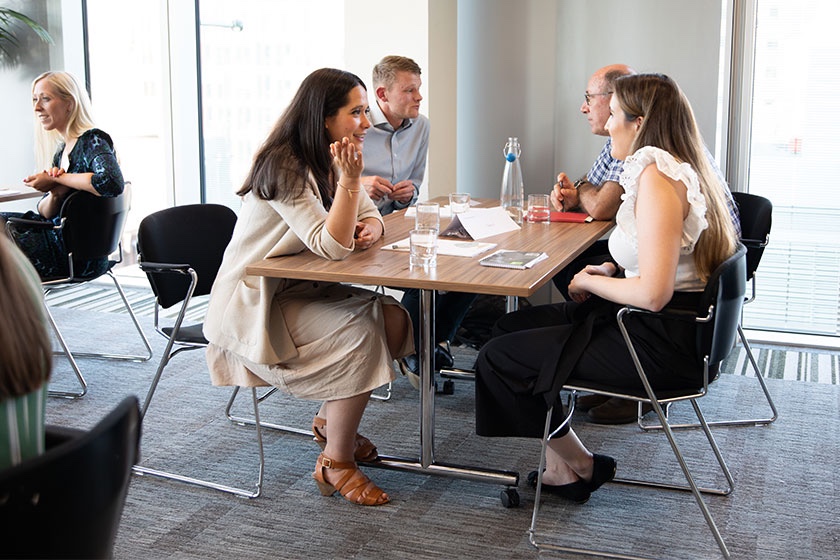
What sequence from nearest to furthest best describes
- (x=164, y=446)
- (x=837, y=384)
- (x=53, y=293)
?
(x=164, y=446) → (x=837, y=384) → (x=53, y=293)

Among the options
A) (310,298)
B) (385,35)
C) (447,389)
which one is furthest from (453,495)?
(385,35)

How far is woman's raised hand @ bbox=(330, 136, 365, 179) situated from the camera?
2.76 meters

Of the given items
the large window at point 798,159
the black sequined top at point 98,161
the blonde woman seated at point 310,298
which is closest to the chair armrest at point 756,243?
the large window at point 798,159

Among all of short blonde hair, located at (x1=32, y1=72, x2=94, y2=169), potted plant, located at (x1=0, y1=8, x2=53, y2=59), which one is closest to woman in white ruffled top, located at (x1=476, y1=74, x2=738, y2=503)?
short blonde hair, located at (x1=32, y1=72, x2=94, y2=169)

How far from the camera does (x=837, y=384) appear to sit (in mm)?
4121

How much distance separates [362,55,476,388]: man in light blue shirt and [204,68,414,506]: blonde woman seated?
38.3 inches

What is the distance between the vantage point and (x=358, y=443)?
125 inches

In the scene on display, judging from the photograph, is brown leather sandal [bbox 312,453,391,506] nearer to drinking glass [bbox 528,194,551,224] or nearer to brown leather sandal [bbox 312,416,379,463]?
brown leather sandal [bbox 312,416,379,463]

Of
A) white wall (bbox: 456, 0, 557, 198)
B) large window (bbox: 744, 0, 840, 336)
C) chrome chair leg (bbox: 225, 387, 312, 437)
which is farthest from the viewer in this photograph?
white wall (bbox: 456, 0, 557, 198)

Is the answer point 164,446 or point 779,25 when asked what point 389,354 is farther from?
point 779,25

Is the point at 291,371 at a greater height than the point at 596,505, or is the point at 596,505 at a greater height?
the point at 291,371

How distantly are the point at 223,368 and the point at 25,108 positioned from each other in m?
3.86

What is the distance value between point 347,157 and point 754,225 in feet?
5.85

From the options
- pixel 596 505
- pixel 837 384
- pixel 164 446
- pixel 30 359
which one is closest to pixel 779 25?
pixel 837 384
